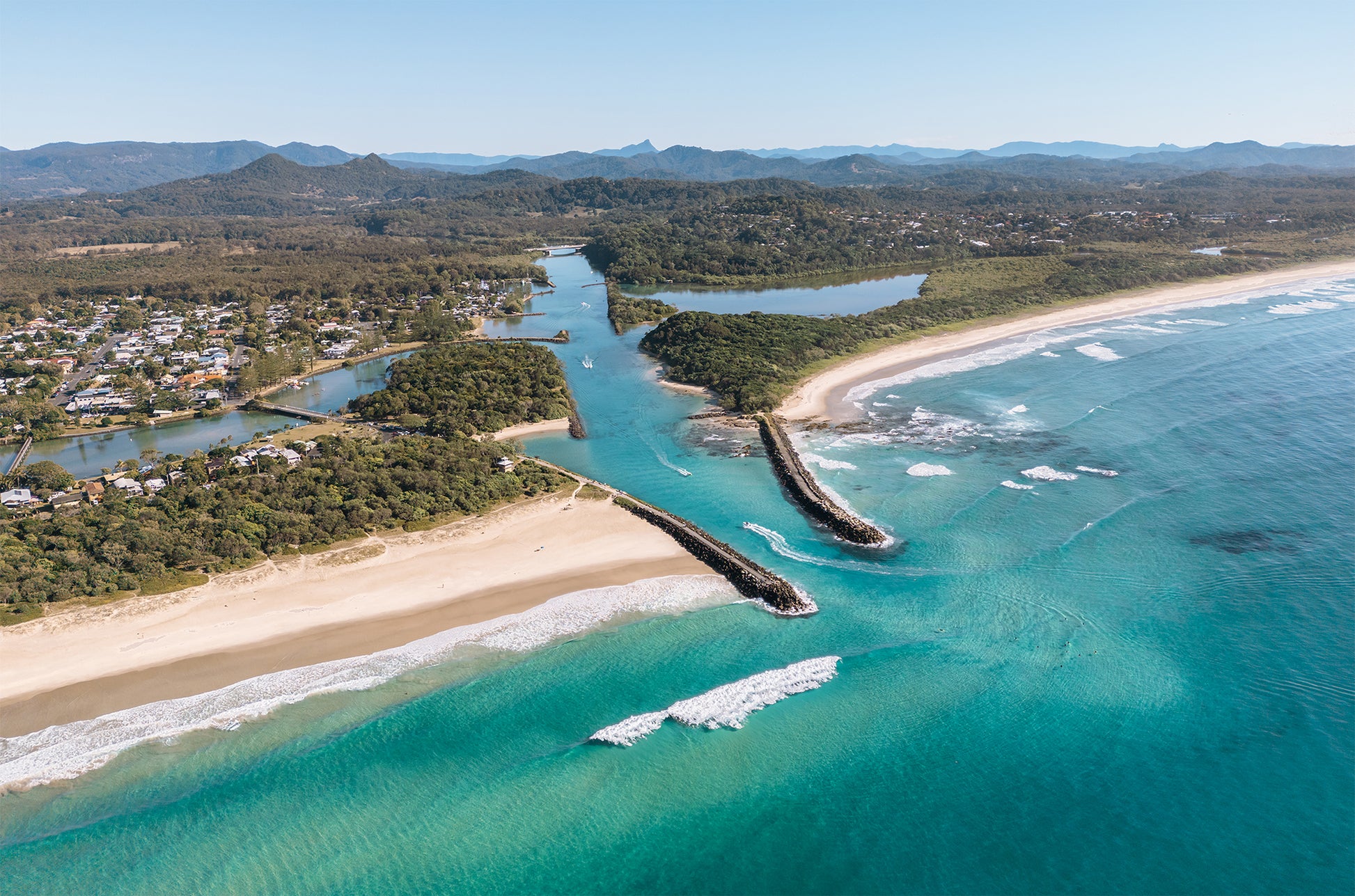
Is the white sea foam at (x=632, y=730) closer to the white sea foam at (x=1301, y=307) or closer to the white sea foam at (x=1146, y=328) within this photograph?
the white sea foam at (x=1146, y=328)

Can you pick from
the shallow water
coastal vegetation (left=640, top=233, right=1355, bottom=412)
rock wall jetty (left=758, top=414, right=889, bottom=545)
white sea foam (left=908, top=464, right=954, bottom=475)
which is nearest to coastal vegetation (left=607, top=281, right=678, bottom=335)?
the shallow water

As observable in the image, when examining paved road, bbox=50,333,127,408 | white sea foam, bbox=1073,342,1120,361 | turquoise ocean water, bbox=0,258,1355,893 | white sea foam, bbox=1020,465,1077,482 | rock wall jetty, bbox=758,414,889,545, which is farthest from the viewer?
white sea foam, bbox=1073,342,1120,361

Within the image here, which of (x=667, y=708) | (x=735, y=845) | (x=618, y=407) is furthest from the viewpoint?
(x=618, y=407)

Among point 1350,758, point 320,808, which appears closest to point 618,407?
point 320,808

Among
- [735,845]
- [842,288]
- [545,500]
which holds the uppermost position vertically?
[842,288]

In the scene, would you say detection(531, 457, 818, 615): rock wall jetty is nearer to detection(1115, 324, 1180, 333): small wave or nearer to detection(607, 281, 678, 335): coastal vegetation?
detection(607, 281, 678, 335): coastal vegetation

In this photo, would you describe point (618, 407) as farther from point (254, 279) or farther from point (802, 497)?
point (254, 279)
